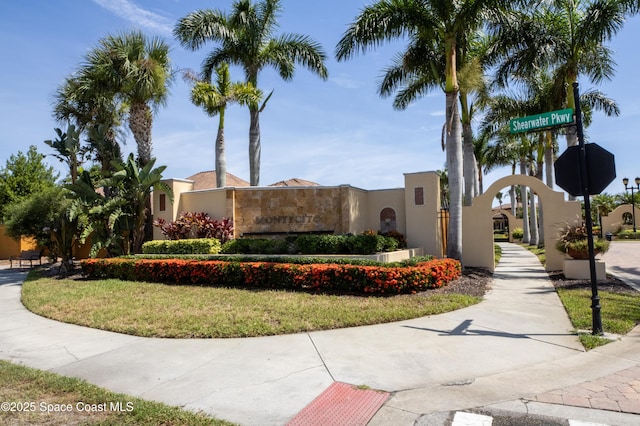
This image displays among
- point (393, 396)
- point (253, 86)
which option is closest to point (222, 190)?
point (253, 86)

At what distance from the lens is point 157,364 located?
5.05 meters

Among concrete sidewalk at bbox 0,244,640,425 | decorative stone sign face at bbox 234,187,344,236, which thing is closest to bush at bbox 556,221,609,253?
concrete sidewalk at bbox 0,244,640,425

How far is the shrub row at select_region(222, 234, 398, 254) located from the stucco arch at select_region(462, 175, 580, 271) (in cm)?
310

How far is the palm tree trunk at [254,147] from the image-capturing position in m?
18.6

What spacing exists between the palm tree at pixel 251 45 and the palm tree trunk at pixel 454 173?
809 centimetres

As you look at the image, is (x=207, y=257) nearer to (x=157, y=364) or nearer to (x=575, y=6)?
(x=157, y=364)

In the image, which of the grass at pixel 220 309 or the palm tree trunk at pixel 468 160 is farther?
the palm tree trunk at pixel 468 160

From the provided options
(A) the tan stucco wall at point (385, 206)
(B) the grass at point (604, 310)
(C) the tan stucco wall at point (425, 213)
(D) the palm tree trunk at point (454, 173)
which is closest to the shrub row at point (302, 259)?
(D) the palm tree trunk at point (454, 173)

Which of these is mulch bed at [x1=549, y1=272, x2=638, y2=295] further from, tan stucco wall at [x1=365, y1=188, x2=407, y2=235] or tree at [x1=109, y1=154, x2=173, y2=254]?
tree at [x1=109, y1=154, x2=173, y2=254]

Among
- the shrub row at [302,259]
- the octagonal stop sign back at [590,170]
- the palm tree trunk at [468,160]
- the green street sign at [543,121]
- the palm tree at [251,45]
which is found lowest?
the shrub row at [302,259]

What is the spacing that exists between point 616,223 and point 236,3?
139 feet

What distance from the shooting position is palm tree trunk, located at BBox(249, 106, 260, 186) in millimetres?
18562

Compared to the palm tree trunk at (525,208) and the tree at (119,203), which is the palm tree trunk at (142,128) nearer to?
the tree at (119,203)

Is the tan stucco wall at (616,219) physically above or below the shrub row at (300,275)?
above
